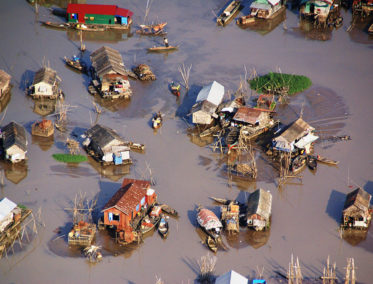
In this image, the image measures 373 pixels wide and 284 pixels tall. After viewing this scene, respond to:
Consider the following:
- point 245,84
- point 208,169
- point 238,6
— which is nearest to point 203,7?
point 238,6

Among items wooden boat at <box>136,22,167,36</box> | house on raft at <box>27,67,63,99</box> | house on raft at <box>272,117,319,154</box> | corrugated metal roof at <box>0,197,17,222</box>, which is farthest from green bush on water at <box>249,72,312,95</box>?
corrugated metal roof at <box>0,197,17,222</box>

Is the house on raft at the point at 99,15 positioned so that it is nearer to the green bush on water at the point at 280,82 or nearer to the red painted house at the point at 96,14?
the red painted house at the point at 96,14

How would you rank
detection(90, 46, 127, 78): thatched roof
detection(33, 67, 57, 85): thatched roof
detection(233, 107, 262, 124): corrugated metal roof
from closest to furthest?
detection(233, 107, 262, 124): corrugated metal roof
detection(33, 67, 57, 85): thatched roof
detection(90, 46, 127, 78): thatched roof

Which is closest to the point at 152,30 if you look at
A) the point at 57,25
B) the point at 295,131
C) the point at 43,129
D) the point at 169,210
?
the point at 57,25

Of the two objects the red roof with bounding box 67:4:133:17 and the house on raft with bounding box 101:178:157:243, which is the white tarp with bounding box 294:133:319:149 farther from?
the red roof with bounding box 67:4:133:17

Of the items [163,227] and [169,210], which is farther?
[169,210]

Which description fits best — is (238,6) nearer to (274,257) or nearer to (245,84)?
(245,84)

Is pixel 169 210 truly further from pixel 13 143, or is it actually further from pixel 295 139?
pixel 13 143
